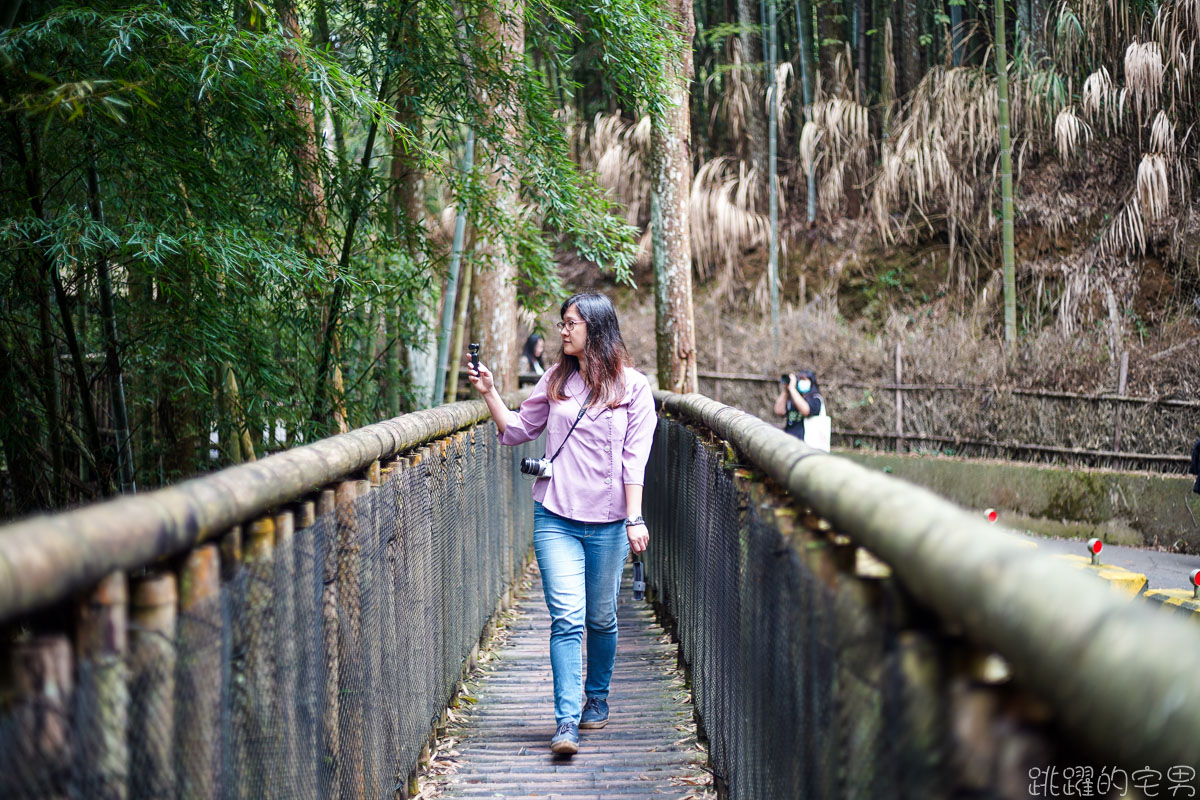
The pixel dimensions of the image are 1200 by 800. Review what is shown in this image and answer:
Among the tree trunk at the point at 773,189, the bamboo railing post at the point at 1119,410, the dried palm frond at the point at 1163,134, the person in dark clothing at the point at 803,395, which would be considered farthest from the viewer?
the tree trunk at the point at 773,189

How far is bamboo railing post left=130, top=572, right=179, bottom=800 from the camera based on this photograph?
1363mm

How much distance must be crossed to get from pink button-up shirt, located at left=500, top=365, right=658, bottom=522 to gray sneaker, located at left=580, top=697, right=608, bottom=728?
31.1 inches

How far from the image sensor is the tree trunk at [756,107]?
1836 cm

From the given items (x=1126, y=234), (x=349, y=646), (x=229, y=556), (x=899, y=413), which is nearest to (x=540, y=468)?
(x=349, y=646)

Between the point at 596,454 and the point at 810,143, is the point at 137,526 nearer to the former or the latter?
the point at 596,454

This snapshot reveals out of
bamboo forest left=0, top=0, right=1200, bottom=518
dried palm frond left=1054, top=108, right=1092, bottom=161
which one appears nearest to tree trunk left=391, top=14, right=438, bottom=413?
bamboo forest left=0, top=0, right=1200, bottom=518

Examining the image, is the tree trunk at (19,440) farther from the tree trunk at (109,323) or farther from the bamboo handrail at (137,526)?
the bamboo handrail at (137,526)

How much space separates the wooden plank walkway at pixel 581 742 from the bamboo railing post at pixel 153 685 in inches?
81.8

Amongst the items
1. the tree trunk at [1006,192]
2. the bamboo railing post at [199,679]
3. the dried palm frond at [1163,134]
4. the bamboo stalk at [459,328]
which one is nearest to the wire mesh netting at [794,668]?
the bamboo railing post at [199,679]

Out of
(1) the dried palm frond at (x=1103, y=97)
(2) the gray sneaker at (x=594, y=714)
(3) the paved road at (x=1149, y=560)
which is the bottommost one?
(3) the paved road at (x=1149, y=560)

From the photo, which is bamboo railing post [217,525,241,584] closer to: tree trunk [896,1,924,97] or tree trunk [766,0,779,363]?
tree trunk [766,0,779,363]

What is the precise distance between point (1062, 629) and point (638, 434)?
9.45 ft

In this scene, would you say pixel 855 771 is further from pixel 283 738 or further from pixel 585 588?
pixel 585 588

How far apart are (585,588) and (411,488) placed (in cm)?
84
